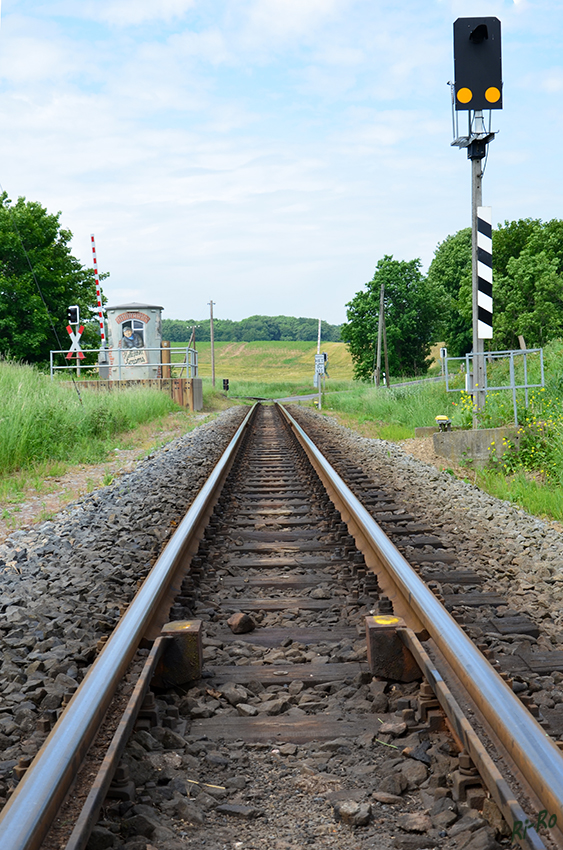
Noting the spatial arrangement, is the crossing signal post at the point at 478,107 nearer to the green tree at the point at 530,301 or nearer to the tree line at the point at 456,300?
the green tree at the point at 530,301

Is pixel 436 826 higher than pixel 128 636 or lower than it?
lower

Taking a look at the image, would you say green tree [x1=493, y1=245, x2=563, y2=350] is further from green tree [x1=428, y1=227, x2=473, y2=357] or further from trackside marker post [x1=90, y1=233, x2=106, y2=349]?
trackside marker post [x1=90, y1=233, x2=106, y2=349]

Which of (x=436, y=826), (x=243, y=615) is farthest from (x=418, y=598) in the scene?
(x=436, y=826)

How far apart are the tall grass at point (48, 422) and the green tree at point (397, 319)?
48656 mm

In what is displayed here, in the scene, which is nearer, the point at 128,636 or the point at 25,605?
the point at 128,636

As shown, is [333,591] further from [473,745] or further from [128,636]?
[473,745]

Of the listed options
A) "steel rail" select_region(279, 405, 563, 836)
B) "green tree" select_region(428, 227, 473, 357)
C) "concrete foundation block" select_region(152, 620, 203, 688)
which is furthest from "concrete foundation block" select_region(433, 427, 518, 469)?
"green tree" select_region(428, 227, 473, 357)

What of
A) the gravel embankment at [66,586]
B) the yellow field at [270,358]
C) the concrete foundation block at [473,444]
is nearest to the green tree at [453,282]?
the yellow field at [270,358]

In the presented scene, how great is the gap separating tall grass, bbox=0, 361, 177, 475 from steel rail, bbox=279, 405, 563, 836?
6262 mm

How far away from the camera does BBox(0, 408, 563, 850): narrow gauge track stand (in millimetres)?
1740

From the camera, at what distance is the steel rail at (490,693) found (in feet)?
5.38

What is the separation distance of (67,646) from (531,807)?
6.20 ft

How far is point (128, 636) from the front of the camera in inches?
104

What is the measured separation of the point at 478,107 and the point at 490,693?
8871 mm
